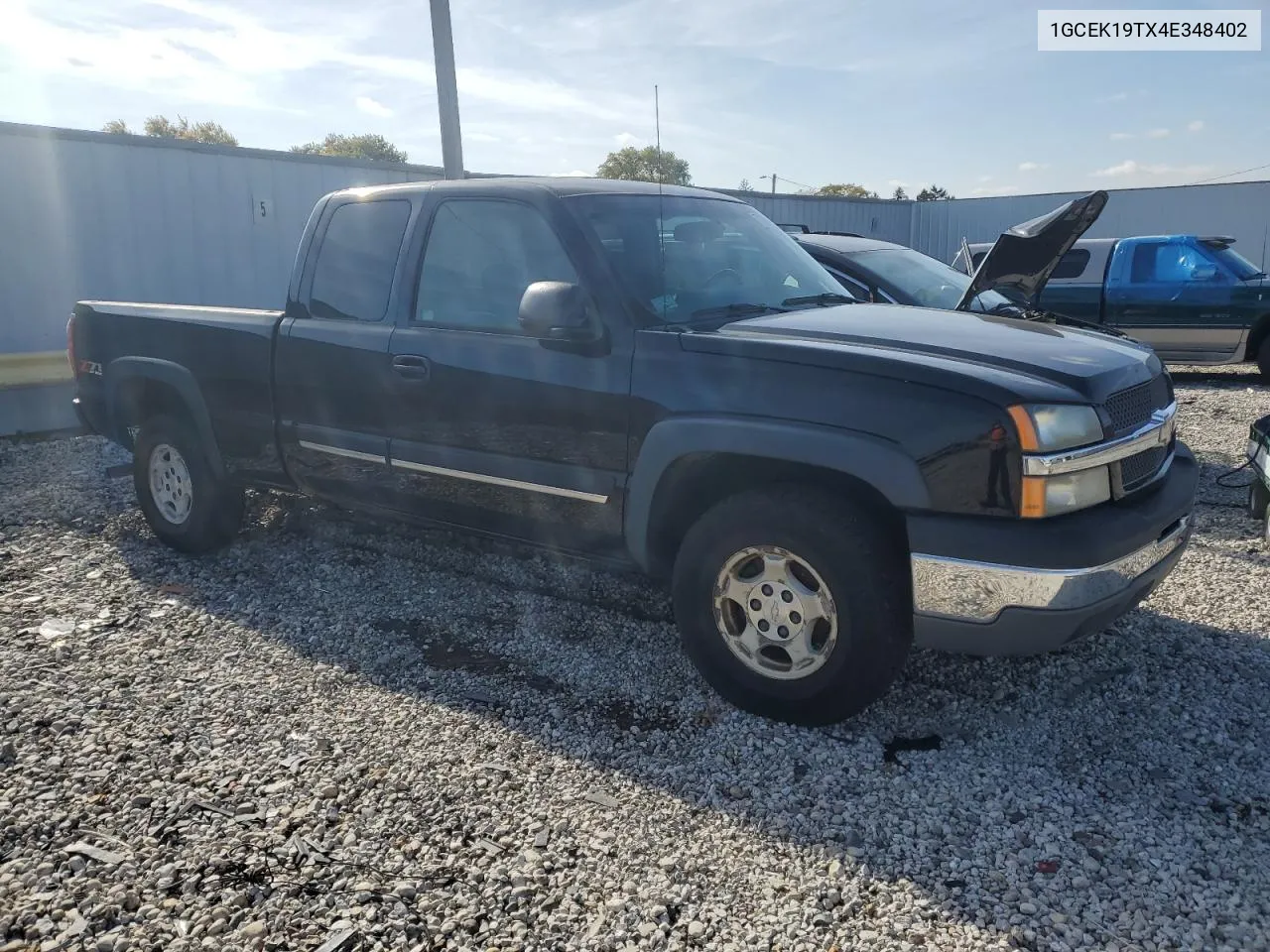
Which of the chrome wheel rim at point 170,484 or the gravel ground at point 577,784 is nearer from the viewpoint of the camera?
the gravel ground at point 577,784

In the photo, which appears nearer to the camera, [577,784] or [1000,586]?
[1000,586]

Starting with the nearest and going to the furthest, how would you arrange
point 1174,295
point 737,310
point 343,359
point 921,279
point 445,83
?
point 737,310 → point 343,359 → point 921,279 → point 445,83 → point 1174,295

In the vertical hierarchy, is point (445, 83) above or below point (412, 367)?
above

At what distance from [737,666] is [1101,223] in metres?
20.0

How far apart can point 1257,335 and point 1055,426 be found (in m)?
10.4

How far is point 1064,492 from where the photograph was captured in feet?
9.28

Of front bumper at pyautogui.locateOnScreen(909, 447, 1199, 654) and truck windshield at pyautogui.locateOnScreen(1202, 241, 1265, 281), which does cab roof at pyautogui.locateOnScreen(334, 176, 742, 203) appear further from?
truck windshield at pyautogui.locateOnScreen(1202, 241, 1265, 281)

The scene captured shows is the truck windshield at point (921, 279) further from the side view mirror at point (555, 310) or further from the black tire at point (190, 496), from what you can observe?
the black tire at point (190, 496)

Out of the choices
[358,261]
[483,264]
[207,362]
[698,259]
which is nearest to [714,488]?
[698,259]

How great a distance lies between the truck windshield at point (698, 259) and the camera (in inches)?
142

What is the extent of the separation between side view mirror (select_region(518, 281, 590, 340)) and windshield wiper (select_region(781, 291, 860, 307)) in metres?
0.96

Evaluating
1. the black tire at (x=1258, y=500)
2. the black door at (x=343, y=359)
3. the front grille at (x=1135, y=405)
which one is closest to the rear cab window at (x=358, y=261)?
the black door at (x=343, y=359)

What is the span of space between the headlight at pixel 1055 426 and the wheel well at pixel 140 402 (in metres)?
4.32

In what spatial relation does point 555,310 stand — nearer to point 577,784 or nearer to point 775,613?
point 775,613
